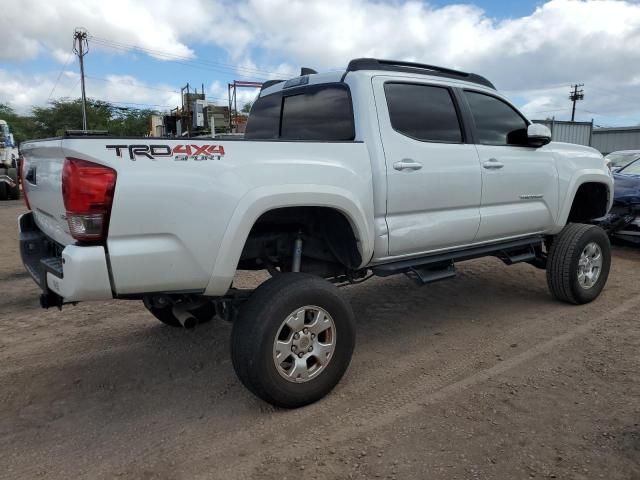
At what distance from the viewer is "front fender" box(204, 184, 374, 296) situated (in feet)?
9.40

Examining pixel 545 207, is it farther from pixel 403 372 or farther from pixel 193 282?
pixel 193 282

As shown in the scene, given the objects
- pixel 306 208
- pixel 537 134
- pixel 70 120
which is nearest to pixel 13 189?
pixel 306 208

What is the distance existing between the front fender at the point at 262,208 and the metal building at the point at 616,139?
39942 millimetres

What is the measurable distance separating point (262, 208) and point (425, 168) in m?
1.38

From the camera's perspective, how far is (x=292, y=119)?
428 cm

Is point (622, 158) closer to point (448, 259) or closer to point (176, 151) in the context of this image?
point (448, 259)

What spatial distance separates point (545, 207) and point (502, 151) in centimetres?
80

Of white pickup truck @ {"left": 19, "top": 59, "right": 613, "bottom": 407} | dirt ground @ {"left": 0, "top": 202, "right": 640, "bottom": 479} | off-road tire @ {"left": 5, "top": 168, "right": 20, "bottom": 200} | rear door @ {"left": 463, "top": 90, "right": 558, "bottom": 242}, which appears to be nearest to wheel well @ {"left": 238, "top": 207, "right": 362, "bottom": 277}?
white pickup truck @ {"left": 19, "top": 59, "right": 613, "bottom": 407}

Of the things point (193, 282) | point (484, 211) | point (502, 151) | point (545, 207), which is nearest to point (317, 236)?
point (193, 282)

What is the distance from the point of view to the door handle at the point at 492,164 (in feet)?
13.9

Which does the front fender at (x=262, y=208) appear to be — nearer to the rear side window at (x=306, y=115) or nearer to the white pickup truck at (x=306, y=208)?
the white pickup truck at (x=306, y=208)

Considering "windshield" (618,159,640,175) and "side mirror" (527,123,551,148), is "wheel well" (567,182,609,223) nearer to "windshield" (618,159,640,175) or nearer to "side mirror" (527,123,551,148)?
"side mirror" (527,123,551,148)

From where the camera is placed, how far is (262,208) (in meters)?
2.96

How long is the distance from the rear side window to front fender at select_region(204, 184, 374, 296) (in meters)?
0.61
